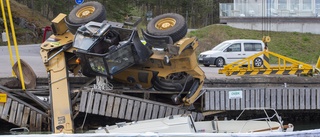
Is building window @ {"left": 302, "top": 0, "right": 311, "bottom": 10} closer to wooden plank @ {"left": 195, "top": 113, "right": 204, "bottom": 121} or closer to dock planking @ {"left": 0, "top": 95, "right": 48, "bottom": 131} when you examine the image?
wooden plank @ {"left": 195, "top": 113, "right": 204, "bottom": 121}

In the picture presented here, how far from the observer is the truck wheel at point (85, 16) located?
19.4m

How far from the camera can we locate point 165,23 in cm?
1928

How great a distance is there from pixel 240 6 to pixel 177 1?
823 inches

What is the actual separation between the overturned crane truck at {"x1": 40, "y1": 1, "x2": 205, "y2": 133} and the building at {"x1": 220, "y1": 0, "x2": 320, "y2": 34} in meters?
30.3

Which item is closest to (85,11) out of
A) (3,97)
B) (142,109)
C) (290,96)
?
(3,97)

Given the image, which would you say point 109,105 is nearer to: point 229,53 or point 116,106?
point 116,106

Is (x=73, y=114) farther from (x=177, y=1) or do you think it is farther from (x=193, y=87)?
(x=177, y=1)

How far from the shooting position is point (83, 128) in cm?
1939

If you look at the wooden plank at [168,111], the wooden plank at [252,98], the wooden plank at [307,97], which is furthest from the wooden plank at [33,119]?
the wooden plank at [307,97]

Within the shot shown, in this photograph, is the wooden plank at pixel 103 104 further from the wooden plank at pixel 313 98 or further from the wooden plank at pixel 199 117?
the wooden plank at pixel 313 98

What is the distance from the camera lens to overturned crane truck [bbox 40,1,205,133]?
18.0 meters

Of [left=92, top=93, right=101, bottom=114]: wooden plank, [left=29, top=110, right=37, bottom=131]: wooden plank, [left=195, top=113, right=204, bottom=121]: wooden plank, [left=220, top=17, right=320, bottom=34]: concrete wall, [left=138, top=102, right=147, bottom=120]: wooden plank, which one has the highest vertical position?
[left=220, top=17, right=320, bottom=34]: concrete wall

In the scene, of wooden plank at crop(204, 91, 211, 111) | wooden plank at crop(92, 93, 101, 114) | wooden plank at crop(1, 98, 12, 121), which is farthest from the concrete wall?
wooden plank at crop(1, 98, 12, 121)

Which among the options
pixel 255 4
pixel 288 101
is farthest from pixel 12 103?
pixel 255 4
